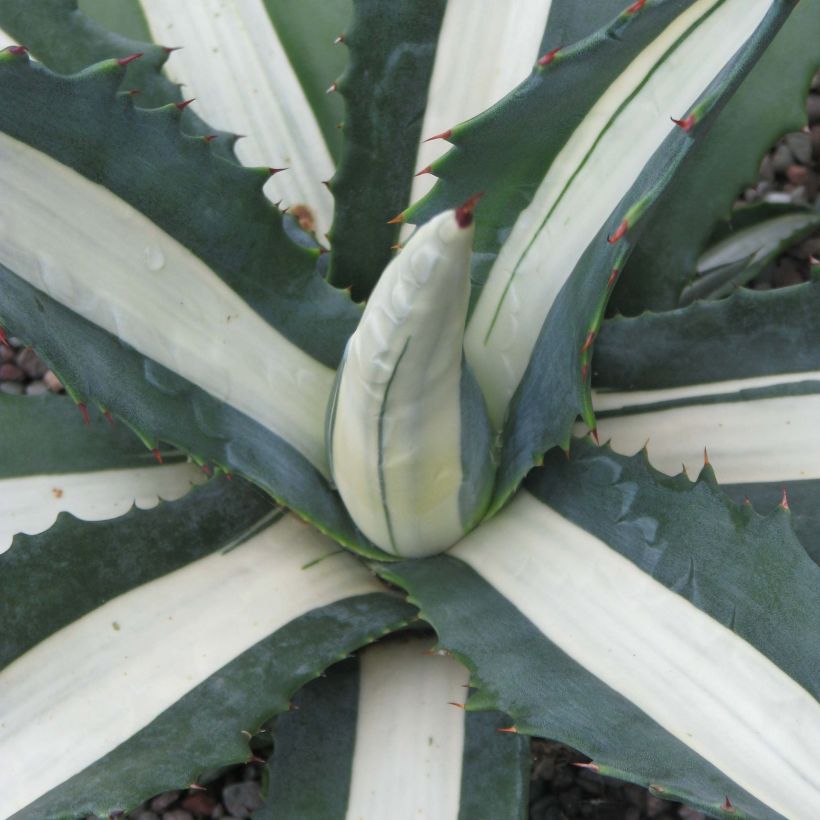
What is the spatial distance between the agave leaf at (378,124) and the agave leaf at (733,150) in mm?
259

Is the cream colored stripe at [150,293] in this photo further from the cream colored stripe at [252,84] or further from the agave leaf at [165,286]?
the cream colored stripe at [252,84]

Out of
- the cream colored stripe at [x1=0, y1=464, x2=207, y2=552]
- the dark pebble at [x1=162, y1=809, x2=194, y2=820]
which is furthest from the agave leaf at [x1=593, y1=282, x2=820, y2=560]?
the dark pebble at [x1=162, y1=809, x2=194, y2=820]

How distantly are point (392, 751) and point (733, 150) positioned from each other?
67 centimetres

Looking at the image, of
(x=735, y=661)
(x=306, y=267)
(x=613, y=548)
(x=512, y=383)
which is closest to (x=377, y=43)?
(x=306, y=267)

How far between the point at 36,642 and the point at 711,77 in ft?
2.16

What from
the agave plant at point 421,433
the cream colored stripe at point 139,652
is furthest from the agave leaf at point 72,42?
the cream colored stripe at point 139,652

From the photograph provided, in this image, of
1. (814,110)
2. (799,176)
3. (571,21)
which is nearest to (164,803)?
(571,21)

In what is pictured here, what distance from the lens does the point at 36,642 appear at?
2.55 feet

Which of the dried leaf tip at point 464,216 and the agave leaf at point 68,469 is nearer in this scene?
the dried leaf tip at point 464,216

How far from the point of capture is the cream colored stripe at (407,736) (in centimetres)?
84

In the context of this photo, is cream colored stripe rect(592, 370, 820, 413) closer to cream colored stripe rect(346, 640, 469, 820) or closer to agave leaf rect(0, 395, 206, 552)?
cream colored stripe rect(346, 640, 469, 820)

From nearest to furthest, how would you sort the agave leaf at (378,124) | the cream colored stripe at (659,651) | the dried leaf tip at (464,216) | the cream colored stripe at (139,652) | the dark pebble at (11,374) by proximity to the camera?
the dried leaf tip at (464,216)
the cream colored stripe at (659,651)
the cream colored stripe at (139,652)
the agave leaf at (378,124)
the dark pebble at (11,374)

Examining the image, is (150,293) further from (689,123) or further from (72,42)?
(689,123)

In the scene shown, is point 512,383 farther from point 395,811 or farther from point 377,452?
point 395,811
